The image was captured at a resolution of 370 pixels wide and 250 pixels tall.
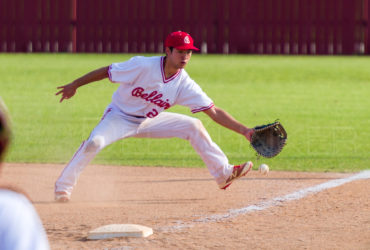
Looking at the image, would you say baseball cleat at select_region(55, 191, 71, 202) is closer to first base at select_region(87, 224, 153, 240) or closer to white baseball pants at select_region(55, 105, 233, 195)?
white baseball pants at select_region(55, 105, 233, 195)

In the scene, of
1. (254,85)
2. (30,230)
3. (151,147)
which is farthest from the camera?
(254,85)

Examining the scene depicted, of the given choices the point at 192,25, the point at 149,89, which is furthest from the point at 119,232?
the point at 192,25

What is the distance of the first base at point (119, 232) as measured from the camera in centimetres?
527

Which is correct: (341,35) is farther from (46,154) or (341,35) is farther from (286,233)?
(286,233)

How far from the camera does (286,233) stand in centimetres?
544

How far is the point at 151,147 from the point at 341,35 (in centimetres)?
1587

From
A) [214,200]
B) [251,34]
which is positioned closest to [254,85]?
[251,34]

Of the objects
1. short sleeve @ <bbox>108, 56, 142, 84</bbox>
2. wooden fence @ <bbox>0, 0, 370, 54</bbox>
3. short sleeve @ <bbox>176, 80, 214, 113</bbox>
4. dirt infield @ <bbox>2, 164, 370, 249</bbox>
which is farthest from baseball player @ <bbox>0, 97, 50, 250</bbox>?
wooden fence @ <bbox>0, 0, 370, 54</bbox>

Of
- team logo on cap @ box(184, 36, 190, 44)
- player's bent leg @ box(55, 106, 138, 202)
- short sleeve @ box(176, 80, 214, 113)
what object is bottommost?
player's bent leg @ box(55, 106, 138, 202)

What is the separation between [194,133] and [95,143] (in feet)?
2.93

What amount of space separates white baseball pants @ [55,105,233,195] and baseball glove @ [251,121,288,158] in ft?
1.04

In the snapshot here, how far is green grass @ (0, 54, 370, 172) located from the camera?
9.84 metres

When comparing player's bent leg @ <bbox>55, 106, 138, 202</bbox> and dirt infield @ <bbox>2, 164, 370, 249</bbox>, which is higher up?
player's bent leg @ <bbox>55, 106, 138, 202</bbox>

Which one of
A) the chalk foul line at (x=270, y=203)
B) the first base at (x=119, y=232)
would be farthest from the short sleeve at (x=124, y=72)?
the first base at (x=119, y=232)
